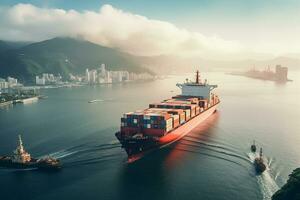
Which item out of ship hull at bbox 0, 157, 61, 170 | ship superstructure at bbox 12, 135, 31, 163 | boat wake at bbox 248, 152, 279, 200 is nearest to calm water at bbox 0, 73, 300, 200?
boat wake at bbox 248, 152, 279, 200

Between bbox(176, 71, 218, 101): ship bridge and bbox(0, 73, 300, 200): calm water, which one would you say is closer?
bbox(0, 73, 300, 200): calm water

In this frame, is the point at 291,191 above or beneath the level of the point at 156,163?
above

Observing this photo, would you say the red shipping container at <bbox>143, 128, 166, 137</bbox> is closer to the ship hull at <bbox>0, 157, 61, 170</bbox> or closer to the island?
the ship hull at <bbox>0, 157, 61, 170</bbox>

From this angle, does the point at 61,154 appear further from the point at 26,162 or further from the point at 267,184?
the point at 267,184

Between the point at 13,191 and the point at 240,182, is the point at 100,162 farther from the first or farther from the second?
the point at 240,182

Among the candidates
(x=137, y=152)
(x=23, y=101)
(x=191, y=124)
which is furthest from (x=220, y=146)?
(x=23, y=101)

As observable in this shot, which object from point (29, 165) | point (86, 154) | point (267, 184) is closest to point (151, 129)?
point (86, 154)

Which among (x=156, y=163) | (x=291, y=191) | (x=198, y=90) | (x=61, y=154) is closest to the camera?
(x=291, y=191)

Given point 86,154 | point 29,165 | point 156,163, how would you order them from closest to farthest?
point 29,165 → point 156,163 → point 86,154
